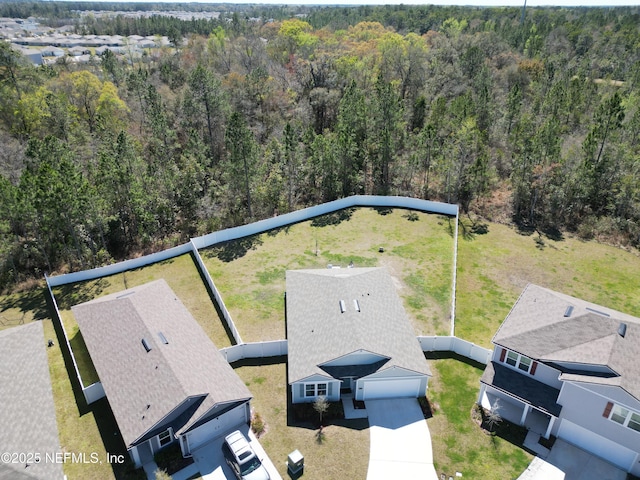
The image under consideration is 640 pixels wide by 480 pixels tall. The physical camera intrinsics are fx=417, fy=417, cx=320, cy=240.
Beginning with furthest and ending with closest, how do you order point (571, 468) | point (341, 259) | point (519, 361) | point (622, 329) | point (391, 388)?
point (341, 259), point (391, 388), point (519, 361), point (622, 329), point (571, 468)

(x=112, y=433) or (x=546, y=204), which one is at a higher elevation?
(x=546, y=204)

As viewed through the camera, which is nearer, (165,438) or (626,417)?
(626,417)

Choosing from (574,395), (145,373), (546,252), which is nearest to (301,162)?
(546,252)

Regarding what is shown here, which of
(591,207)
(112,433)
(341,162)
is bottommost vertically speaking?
(112,433)

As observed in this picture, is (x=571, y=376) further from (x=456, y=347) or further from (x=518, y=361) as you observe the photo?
(x=456, y=347)

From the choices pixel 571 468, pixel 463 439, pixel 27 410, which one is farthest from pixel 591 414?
pixel 27 410

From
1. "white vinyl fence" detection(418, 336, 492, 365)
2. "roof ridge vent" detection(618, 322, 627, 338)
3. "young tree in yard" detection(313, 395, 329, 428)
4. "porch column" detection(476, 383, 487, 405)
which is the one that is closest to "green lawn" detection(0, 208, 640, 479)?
"porch column" detection(476, 383, 487, 405)

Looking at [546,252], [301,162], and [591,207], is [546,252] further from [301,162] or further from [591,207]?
[301,162]
